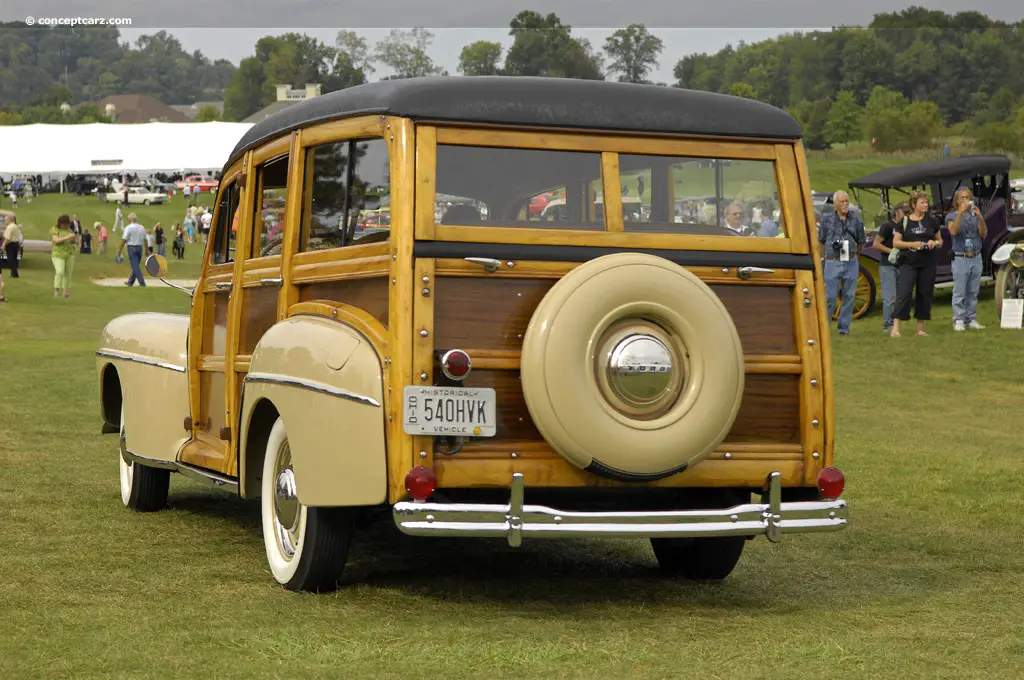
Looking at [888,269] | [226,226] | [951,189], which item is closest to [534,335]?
[226,226]

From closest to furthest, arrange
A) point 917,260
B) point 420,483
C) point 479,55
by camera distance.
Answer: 1. point 420,483
2. point 917,260
3. point 479,55

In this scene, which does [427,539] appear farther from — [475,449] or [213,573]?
[475,449]

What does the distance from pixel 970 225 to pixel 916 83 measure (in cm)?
12885

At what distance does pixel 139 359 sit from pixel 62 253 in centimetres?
2198

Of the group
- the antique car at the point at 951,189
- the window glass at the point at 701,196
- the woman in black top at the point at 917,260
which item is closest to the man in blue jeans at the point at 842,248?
the woman in black top at the point at 917,260

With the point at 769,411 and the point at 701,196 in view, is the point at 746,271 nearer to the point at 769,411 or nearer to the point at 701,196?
the point at 701,196

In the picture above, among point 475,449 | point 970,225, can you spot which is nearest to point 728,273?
point 475,449

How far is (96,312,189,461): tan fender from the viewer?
8.30 m

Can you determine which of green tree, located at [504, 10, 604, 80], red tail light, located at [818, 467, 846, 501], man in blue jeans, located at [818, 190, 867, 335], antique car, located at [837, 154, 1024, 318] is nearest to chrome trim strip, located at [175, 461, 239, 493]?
red tail light, located at [818, 467, 846, 501]

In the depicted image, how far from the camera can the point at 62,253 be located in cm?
2956

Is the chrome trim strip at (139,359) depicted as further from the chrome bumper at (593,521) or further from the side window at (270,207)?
the chrome bumper at (593,521)

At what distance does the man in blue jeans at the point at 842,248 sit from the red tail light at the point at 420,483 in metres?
14.4

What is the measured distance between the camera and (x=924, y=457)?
11289 millimetres

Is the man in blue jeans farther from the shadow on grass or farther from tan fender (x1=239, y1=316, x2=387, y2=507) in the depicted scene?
tan fender (x1=239, y1=316, x2=387, y2=507)
